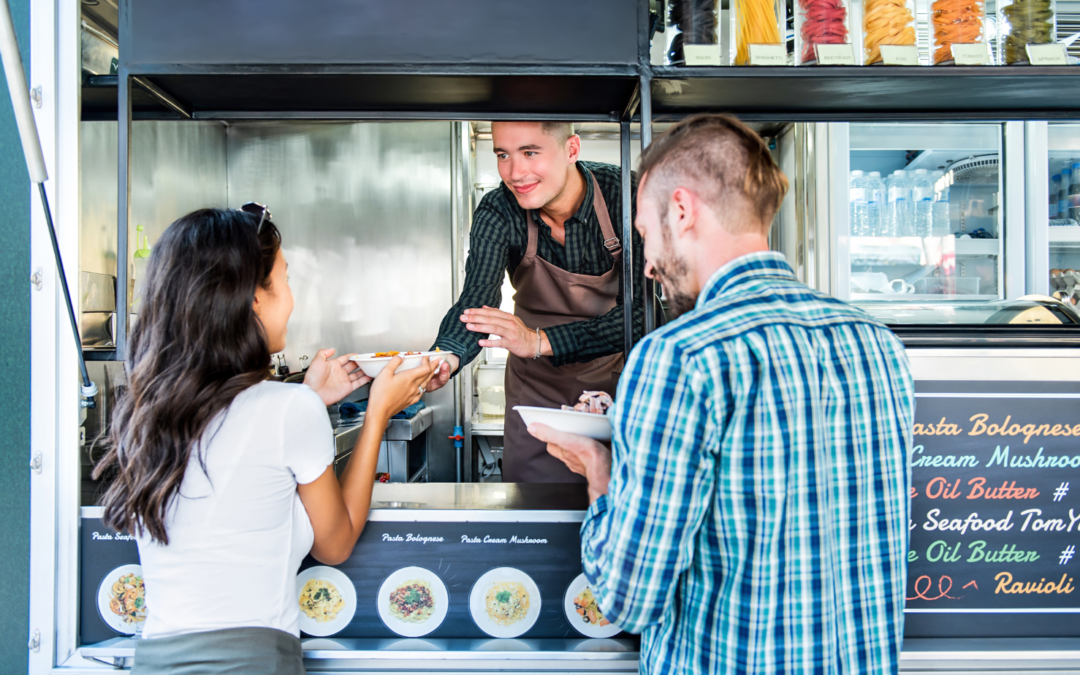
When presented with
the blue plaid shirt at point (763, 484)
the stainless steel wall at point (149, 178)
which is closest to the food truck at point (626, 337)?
the blue plaid shirt at point (763, 484)

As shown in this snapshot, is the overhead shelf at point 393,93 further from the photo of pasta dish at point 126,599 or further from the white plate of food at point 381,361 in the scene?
the photo of pasta dish at point 126,599

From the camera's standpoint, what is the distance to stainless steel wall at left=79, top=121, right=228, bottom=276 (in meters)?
2.69

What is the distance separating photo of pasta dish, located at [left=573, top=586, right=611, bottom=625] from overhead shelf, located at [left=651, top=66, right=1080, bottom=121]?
1.12m

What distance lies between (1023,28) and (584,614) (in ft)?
5.17

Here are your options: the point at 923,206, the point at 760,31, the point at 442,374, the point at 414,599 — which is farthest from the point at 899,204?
the point at 414,599

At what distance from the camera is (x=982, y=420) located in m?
1.41

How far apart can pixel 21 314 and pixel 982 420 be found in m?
2.26

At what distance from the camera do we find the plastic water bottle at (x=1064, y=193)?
9.43 feet

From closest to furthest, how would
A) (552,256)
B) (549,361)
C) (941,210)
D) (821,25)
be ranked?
(821,25) < (552,256) < (549,361) < (941,210)

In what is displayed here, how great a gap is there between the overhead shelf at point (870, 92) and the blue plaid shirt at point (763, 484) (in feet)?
2.12

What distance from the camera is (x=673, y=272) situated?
3.17 feet

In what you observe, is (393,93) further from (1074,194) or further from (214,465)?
(1074,194)

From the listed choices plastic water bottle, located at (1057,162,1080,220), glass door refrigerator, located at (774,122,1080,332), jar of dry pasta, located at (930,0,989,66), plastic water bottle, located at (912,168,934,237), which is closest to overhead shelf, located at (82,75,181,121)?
jar of dry pasta, located at (930,0,989,66)

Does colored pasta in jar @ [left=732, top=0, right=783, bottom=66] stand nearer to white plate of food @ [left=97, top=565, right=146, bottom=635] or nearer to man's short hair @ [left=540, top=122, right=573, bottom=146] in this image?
man's short hair @ [left=540, top=122, right=573, bottom=146]
